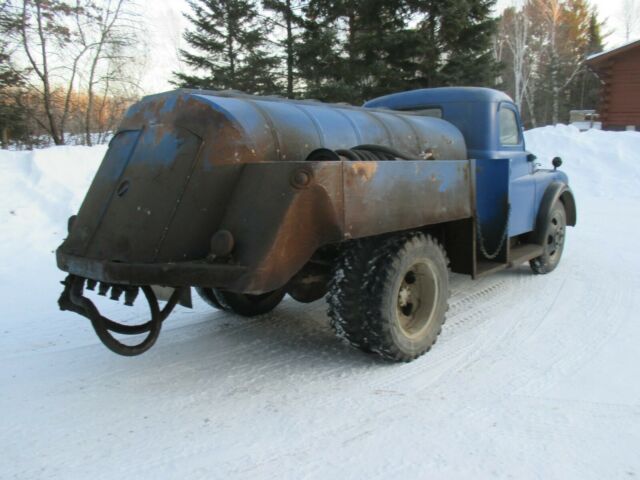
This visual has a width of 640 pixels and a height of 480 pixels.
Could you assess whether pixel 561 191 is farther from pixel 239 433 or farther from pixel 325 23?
pixel 325 23

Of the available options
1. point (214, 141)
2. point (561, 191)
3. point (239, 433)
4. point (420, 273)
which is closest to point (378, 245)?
point (420, 273)

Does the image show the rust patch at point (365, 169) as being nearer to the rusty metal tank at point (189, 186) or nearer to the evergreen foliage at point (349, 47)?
the rusty metal tank at point (189, 186)

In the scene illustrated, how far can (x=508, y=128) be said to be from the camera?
18.9ft

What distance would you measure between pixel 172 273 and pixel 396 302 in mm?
1535

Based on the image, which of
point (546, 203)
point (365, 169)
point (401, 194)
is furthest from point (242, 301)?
point (546, 203)

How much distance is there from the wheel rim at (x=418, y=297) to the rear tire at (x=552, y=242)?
2.78 m

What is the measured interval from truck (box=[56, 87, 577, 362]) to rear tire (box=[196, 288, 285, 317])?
55 millimetres

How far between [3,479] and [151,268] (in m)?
1.24

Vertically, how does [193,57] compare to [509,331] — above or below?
above

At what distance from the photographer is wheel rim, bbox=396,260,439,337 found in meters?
3.98

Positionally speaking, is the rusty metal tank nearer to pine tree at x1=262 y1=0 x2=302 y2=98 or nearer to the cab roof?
the cab roof

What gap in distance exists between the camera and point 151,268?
121 inches

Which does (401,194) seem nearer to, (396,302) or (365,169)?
(365,169)

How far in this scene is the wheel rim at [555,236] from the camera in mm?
6430
